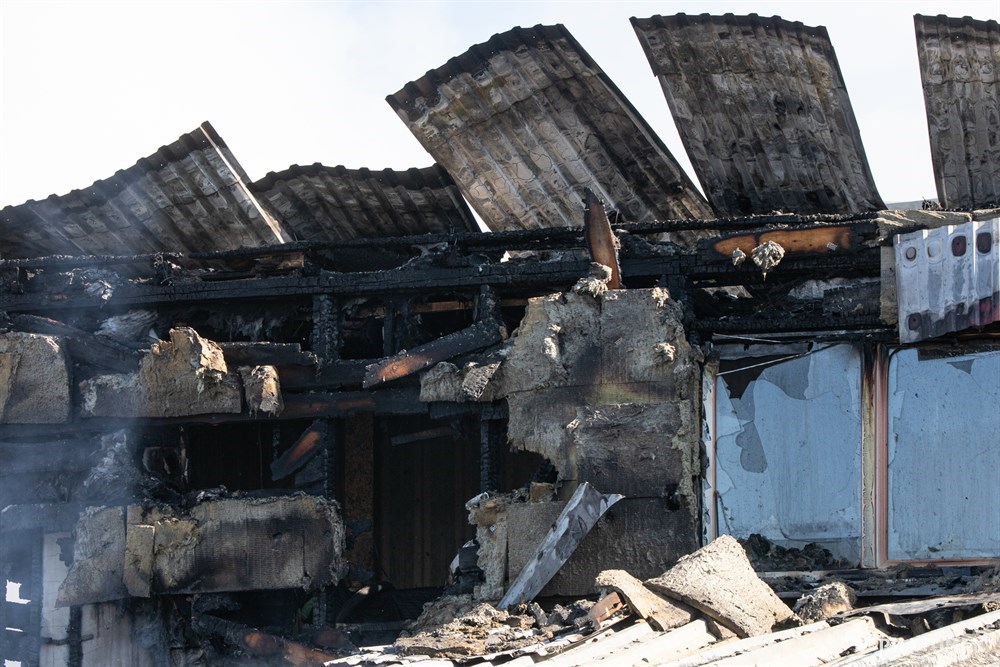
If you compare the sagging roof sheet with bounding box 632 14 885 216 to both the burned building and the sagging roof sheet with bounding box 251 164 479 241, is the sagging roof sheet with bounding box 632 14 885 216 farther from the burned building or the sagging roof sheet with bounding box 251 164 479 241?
the sagging roof sheet with bounding box 251 164 479 241

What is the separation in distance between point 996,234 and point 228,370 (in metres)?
4.88

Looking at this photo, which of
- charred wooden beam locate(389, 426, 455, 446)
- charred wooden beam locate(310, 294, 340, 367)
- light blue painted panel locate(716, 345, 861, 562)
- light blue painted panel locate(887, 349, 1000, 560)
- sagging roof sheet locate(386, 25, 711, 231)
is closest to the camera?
light blue painted panel locate(887, 349, 1000, 560)

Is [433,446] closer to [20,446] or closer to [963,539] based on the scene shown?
[20,446]

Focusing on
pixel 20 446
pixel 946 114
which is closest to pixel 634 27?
pixel 946 114

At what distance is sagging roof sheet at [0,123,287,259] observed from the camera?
10.6 metres

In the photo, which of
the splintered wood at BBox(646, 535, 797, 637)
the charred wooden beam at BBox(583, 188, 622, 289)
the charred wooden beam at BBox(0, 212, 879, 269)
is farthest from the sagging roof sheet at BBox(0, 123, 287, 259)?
the splintered wood at BBox(646, 535, 797, 637)

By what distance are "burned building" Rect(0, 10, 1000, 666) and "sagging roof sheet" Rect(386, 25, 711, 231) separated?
0.02m

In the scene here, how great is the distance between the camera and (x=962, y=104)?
9.91m

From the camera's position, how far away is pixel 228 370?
384 inches

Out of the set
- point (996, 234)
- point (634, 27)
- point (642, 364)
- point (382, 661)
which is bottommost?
point (382, 661)

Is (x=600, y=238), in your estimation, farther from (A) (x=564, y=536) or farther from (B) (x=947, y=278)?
(B) (x=947, y=278)

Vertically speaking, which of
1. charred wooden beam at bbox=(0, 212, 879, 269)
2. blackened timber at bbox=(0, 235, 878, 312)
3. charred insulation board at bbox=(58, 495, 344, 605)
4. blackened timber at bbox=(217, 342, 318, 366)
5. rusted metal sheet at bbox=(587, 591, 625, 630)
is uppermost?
charred wooden beam at bbox=(0, 212, 879, 269)

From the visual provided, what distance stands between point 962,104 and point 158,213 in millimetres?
5728

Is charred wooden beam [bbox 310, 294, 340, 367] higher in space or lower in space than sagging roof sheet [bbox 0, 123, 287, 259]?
lower
